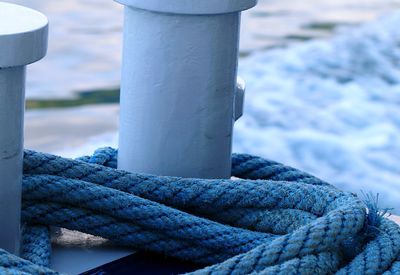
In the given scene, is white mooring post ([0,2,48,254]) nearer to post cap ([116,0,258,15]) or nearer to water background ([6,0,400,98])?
post cap ([116,0,258,15])

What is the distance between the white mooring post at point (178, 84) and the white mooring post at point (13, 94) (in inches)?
8.3

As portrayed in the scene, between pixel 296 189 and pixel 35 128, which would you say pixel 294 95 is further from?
pixel 296 189

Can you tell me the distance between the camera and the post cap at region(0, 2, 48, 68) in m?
1.00

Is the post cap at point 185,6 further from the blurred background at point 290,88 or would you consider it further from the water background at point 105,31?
the water background at point 105,31

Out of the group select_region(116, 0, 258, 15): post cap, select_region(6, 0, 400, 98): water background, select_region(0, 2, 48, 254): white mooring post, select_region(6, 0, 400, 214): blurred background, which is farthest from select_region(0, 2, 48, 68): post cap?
select_region(6, 0, 400, 98): water background

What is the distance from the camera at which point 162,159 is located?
1.31 meters

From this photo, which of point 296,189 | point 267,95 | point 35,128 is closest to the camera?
point 296,189

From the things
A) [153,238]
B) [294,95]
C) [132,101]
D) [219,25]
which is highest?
[219,25]

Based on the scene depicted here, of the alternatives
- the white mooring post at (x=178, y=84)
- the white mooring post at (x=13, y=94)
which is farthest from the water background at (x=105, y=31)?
the white mooring post at (x=13, y=94)

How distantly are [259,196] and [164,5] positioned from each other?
0.95 ft

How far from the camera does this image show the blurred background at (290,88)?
12.0 feet

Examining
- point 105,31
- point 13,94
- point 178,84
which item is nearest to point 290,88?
point 105,31

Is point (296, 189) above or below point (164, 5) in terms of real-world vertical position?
below

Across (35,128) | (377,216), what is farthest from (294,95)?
(377,216)
